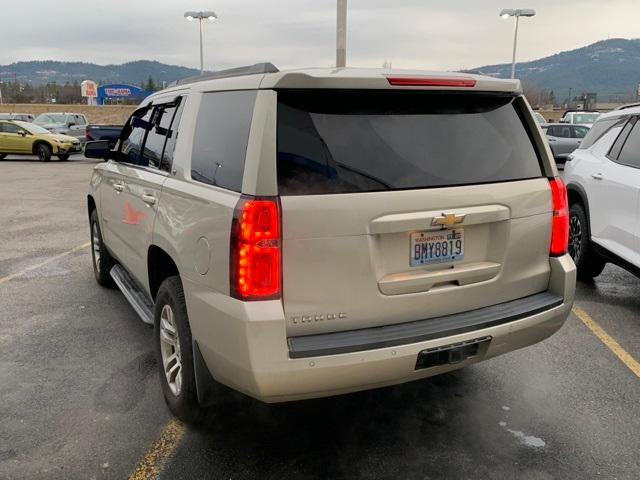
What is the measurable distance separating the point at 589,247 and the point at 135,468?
471 centimetres

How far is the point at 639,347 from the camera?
438 centimetres

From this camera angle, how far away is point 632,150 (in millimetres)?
5207

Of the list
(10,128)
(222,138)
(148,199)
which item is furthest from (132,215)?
(10,128)

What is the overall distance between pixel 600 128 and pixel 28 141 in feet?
71.6

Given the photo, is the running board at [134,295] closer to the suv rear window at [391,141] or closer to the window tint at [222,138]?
the window tint at [222,138]

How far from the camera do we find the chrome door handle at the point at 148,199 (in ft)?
11.3

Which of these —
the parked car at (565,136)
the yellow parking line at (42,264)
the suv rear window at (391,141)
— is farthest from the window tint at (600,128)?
the parked car at (565,136)

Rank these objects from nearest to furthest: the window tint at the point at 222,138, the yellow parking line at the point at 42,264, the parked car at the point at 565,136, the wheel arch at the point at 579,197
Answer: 1. the window tint at the point at 222,138
2. the wheel arch at the point at 579,197
3. the yellow parking line at the point at 42,264
4. the parked car at the point at 565,136

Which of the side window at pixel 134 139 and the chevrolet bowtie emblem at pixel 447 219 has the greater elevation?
the side window at pixel 134 139

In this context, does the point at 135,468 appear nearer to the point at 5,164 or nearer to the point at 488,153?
the point at 488,153

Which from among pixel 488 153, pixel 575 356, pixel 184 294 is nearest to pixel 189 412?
Answer: pixel 184 294

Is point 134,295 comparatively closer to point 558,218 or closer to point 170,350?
point 170,350

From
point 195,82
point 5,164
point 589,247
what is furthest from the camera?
point 5,164

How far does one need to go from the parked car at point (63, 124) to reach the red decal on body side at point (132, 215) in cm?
2430
